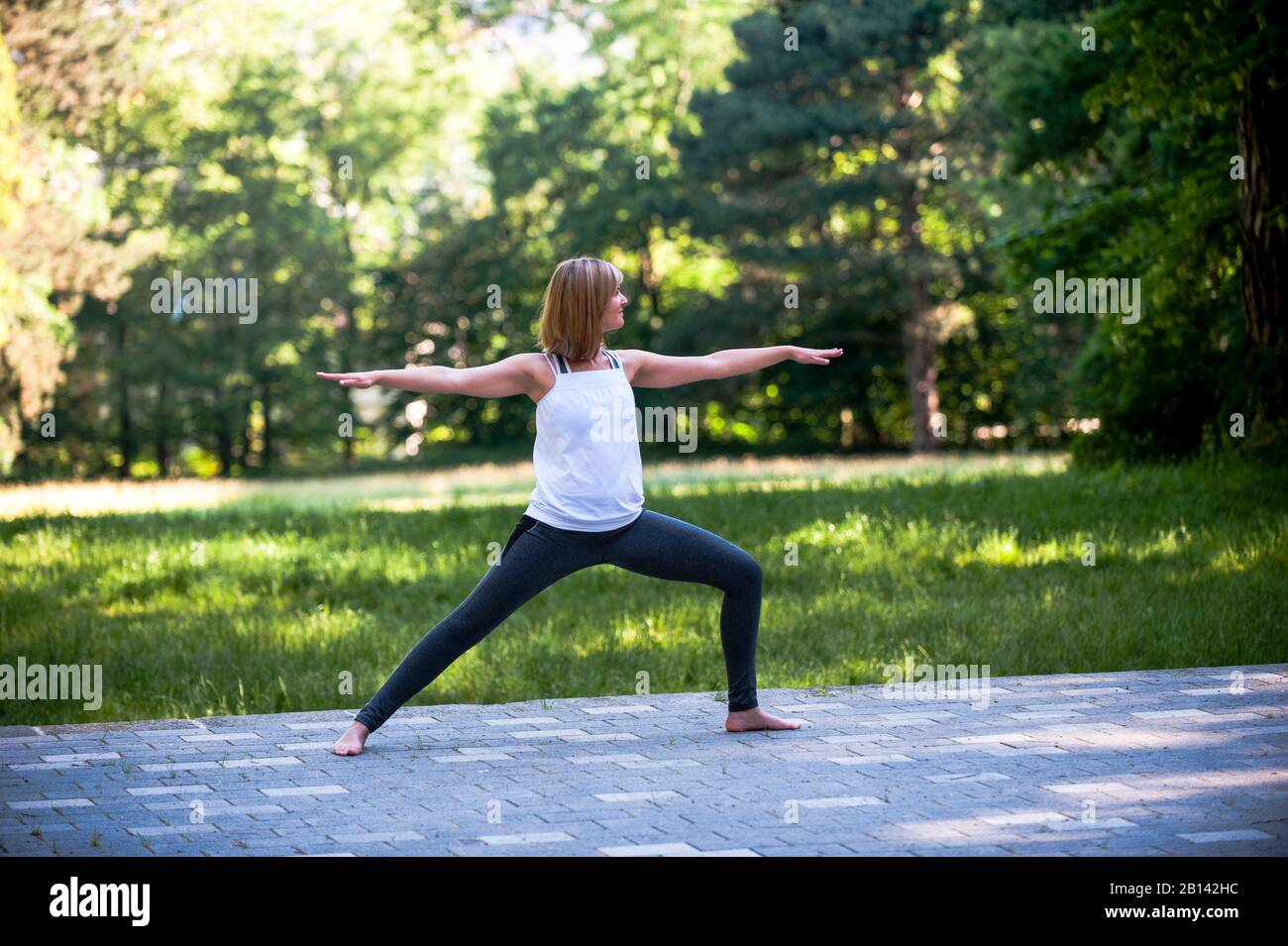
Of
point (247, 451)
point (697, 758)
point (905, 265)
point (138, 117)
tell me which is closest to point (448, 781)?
point (697, 758)

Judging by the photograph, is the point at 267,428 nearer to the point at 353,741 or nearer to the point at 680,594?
the point at 680,594

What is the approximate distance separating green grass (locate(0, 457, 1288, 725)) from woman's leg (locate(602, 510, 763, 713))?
183 cm

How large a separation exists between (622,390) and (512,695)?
2.69m

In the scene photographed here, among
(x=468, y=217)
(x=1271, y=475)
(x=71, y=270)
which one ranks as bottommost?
(x=1271, y=475)

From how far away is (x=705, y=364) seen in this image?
6.39m

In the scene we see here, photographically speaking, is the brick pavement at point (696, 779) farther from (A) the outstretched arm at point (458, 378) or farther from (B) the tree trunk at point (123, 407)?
(B) the tree trunk at point (123, 407)

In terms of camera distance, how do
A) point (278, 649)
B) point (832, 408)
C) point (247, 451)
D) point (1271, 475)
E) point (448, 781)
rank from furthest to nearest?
point (247, 451)
point (832, 408)
point (1271, 475)
point (278, 649)
point (448, 781)

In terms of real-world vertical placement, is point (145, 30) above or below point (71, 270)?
above

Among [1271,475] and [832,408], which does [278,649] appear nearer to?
[1271,475]

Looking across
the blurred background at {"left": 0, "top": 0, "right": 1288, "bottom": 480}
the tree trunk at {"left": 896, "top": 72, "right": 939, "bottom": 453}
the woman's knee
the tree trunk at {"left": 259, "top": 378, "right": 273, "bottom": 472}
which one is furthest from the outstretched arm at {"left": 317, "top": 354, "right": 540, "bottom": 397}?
the tree trunk at {"left": 259, "top": 378, "right": 273, "bottom": 472}

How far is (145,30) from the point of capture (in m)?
34.6

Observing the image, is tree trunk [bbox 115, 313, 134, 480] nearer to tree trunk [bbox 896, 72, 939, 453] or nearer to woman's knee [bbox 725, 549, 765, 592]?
tree trunk [bbox 896, 72, 939, 453]

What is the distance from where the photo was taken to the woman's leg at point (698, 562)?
251 inches

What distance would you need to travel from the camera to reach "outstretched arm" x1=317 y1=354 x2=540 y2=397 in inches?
232
